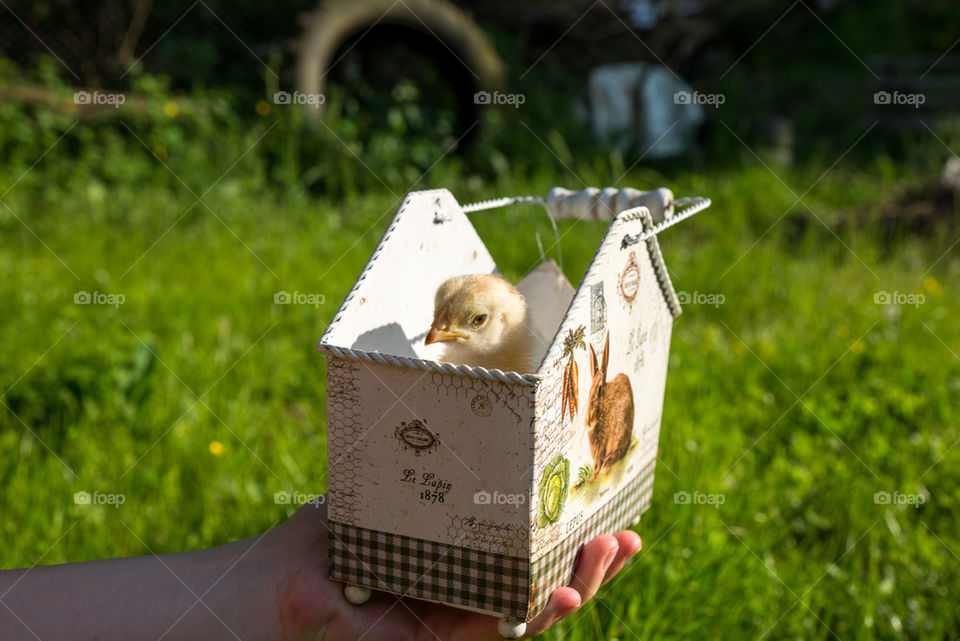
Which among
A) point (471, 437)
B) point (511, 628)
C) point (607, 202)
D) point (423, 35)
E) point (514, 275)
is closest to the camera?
point (471, 437)

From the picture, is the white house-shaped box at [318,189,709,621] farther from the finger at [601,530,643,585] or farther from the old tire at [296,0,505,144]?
the old tire at [296,0,505,144]

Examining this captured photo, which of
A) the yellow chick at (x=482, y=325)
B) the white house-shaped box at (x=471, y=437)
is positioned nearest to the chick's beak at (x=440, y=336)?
the yellow chick at (x=482, y=325)

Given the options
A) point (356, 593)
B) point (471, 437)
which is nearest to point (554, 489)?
point (471, 437)

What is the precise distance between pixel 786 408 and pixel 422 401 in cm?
254

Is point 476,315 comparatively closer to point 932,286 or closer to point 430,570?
point 430,570

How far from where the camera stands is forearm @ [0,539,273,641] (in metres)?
2.02

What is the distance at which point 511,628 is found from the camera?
1719 mm

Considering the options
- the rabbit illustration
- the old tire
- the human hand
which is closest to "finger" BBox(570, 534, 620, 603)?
the human hand

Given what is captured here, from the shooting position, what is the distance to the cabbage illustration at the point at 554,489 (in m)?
1.62

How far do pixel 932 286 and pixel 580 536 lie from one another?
153 inches

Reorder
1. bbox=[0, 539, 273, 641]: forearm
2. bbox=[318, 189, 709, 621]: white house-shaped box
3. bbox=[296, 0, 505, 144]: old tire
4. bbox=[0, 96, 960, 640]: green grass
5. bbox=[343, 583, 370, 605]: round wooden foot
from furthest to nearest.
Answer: bbox=[296, 0, 505, 144]: old tire
bbox=[0, 96, 960, 640]: green grass
bbox=[0, 539, 273, 641]: forearm
bbox=[343, 583, 370, 605]: round wooden foot
bbox=[318, 189, 709, 621]: white house-shaped box

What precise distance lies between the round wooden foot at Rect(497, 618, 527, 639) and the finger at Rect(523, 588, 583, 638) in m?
0.04

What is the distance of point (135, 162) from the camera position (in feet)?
22.3

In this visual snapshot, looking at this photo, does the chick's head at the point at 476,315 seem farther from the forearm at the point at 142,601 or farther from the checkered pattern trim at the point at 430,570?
the forearm at the point at 142,601
